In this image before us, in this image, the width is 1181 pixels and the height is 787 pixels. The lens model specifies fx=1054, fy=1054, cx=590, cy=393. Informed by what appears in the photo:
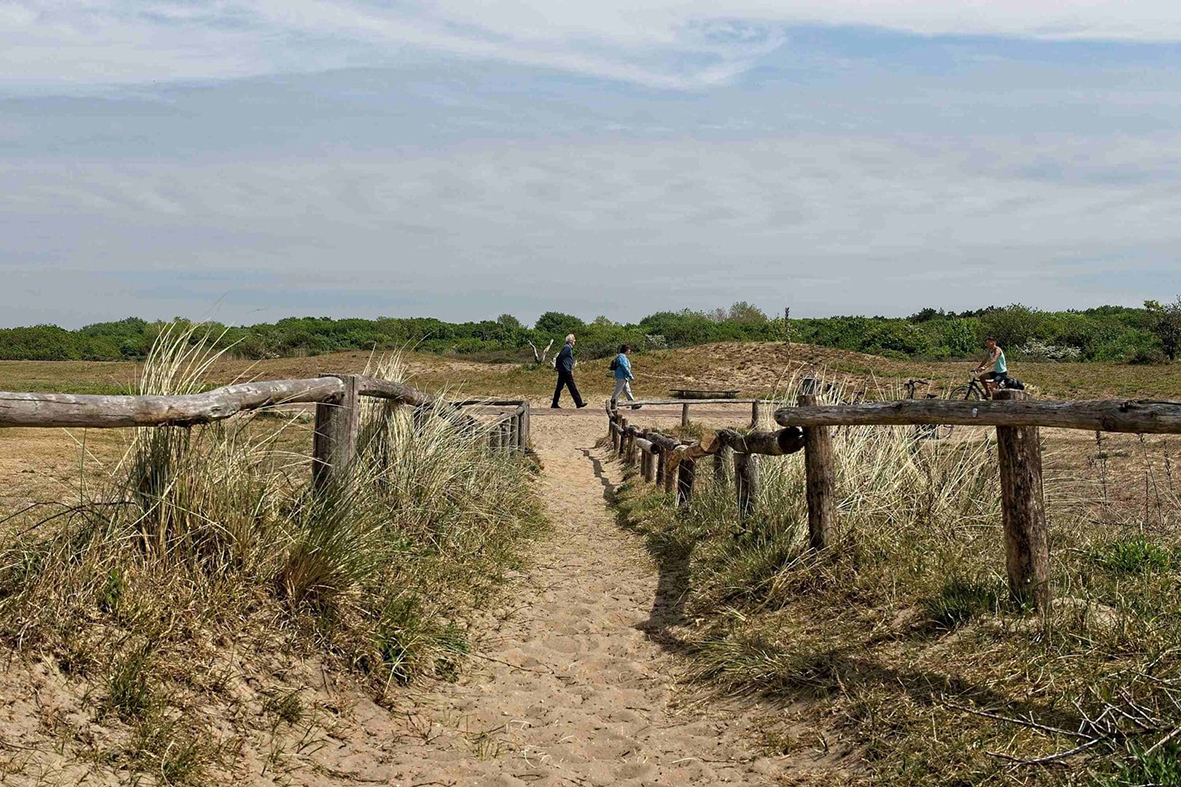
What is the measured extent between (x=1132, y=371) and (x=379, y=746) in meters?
34.3

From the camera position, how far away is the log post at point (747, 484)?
25.4 feet

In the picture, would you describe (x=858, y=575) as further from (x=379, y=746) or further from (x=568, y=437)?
(x=568, y=437)

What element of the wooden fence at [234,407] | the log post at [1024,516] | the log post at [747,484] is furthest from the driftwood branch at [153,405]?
the log post at [1024,516]

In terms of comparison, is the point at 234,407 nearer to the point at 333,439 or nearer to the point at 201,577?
the point at 201,577

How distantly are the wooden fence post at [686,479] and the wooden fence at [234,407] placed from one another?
273 centimetres

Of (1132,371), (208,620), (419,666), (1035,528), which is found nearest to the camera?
(208,620)

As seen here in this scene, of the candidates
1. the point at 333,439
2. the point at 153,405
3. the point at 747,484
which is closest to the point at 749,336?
the point at 747,484

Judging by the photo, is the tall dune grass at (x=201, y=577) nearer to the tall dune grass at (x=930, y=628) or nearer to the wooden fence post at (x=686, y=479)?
the tall dune grass at (x=930, y=628)

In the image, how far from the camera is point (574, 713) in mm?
5137

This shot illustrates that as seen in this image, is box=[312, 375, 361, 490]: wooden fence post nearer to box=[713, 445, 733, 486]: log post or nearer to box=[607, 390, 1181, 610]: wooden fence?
box=[607, 390, 1181, 610]: wooden fence

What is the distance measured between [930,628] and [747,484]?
2.88 m

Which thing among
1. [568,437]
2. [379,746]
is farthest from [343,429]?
[568,437]

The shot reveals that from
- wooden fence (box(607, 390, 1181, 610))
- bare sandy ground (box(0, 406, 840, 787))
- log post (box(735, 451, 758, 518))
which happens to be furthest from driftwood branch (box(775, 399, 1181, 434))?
bare sandy ground (box(0, 406, 840, 787))

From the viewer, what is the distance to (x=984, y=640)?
4660mm
